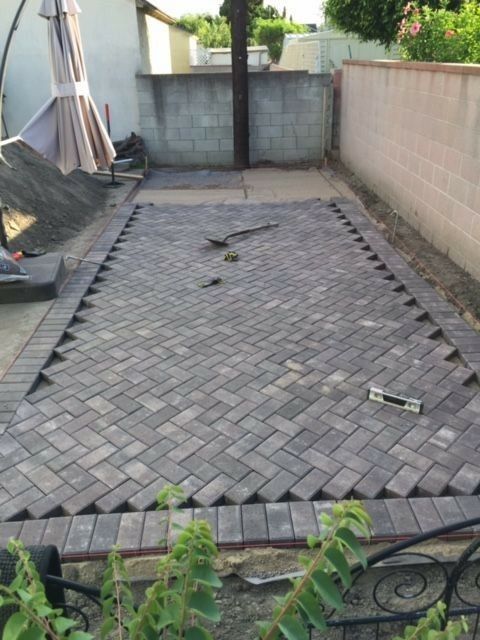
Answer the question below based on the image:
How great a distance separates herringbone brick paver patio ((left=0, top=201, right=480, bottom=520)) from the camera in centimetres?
333

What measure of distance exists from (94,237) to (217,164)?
6330 mm

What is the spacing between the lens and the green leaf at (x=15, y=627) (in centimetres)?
→ 128

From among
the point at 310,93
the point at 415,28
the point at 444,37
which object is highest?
the point at 415,28

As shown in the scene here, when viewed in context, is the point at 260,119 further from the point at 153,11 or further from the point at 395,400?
the point at 395,400

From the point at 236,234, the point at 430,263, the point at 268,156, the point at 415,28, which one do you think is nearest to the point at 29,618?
the point at 430,263

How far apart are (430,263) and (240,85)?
7.84 m

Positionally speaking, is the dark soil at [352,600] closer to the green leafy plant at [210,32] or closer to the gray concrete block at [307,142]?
the gray concrete block at [307,142]

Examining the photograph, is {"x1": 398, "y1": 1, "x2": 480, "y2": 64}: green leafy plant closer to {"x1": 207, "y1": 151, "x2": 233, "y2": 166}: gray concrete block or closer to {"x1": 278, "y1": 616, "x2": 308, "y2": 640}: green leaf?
{"x1": 207, "y1": 151, "x2": 233, "y2": 166}: gray concrete block

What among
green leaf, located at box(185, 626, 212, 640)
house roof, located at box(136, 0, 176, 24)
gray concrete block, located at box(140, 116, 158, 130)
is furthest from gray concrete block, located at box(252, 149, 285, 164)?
green leaf, located at box(185, 626, 212, 640)

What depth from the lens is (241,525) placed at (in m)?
3.02

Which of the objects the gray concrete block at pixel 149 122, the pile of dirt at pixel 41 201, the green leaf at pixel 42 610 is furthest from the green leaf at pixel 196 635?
the gray concrete block at pixel 149 122

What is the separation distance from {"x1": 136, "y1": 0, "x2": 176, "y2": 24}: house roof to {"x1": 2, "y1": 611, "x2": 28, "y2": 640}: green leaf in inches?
597

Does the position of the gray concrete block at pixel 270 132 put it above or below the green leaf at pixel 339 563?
below

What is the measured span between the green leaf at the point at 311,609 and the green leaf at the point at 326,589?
0.04 m
